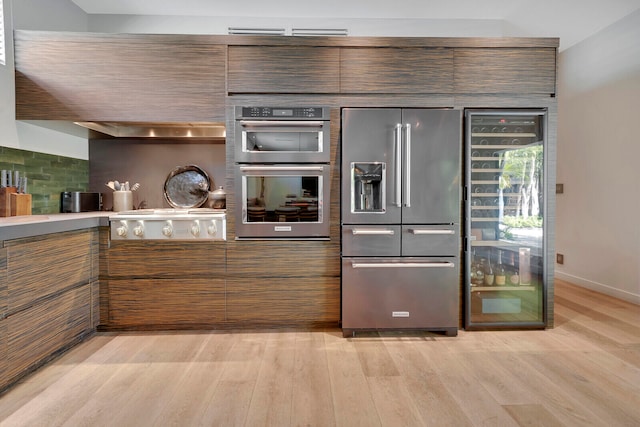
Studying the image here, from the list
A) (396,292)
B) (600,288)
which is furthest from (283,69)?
(600,288)

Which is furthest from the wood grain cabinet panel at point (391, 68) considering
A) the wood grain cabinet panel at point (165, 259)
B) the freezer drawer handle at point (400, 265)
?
the wood grain cabinet panel at point (165, 259)

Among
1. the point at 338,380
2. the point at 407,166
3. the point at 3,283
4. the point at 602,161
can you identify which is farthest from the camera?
the point at 602,161

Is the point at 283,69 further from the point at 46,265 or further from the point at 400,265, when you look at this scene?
the point at 46,265

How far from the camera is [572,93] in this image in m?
4.30

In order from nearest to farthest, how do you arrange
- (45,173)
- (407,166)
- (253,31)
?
(407,166), (45,173), (253,31)

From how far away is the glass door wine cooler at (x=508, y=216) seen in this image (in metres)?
2.87

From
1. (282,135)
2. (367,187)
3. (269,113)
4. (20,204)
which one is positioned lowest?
(20,204)

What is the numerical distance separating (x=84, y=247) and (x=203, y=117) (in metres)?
1.21

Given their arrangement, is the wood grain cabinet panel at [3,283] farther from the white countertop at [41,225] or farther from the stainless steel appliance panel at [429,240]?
the stainless steel appliance panel at [429,240]

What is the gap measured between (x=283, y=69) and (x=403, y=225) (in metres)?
1.42

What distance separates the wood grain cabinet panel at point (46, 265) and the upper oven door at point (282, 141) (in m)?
1.20

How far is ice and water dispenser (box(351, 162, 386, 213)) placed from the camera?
8.93ft

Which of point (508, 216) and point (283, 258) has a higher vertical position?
point (508, 216)

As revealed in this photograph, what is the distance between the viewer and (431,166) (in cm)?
271
